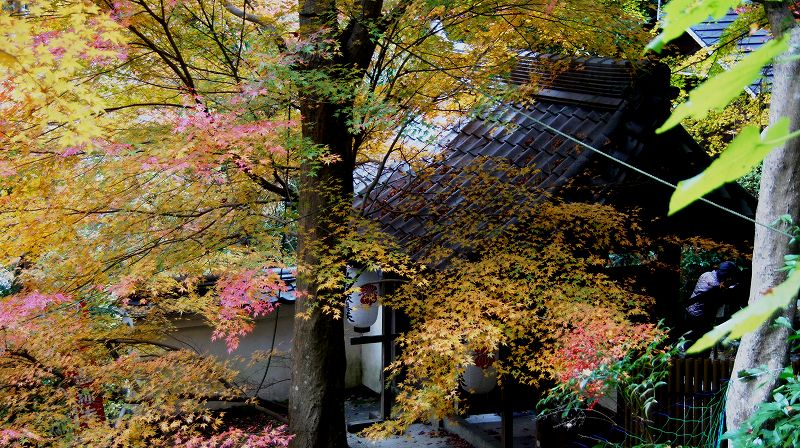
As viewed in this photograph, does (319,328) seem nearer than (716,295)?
Yes

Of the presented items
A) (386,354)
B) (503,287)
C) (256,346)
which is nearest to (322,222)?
(503,287)

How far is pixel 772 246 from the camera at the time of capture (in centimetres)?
312

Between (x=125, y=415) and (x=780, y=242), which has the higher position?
(x=780, y=242)

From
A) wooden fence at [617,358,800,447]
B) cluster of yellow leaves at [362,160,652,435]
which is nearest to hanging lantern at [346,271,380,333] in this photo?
cluster of yellow leaves at [362,160,652,435]

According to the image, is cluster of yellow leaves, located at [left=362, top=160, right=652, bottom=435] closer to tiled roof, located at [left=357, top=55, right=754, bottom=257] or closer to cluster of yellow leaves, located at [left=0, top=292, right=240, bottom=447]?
tiled roof, located at [left=357, top=55, right=754, bottom=257]

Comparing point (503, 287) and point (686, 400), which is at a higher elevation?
point (503, 287)

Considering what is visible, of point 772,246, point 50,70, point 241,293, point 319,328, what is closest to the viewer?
point 772,246

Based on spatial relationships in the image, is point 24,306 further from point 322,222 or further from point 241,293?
point 322,222

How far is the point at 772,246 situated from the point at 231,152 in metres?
3.51

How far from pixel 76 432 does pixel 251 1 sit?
421 cm

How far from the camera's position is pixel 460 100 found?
6.62 meters

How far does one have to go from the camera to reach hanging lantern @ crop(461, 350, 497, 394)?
6539 mm

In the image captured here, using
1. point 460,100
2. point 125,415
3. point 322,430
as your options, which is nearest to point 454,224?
point 460,100

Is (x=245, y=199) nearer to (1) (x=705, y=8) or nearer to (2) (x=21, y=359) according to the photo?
(2) (x=21, y=359)
